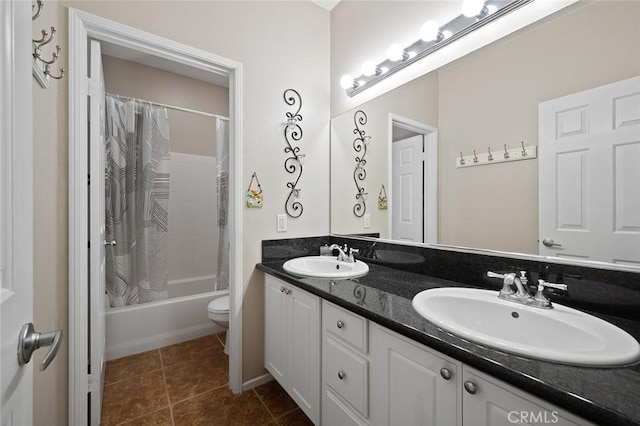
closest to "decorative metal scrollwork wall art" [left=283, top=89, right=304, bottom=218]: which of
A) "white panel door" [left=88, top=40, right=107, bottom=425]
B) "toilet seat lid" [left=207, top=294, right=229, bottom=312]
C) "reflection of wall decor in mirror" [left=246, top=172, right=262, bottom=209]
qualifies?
"reflection of wall decor in mirror" [left=246, top=172, right=262, bottom=209]

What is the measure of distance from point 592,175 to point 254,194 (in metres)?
1.61

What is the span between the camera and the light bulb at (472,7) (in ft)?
3.95

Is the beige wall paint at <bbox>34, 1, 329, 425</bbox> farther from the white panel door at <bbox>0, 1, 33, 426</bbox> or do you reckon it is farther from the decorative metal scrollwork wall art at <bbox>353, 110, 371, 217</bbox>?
the white panel door at <bbox>0, 1, 33, 426</bbox>

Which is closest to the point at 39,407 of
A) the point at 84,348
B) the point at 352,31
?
the point at 84,348

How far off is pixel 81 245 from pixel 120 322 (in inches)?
45.8

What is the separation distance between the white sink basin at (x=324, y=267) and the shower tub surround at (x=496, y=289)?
5 centimetres

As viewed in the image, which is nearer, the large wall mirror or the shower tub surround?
the shower tub surround

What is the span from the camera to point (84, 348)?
4.37 ft

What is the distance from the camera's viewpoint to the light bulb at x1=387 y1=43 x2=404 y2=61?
1553 mm

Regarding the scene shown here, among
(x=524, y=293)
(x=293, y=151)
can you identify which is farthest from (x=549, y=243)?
(x=293, y=151)

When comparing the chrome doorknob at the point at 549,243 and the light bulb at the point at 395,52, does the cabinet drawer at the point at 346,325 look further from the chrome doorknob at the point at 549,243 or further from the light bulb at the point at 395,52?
the light bulb at the point at 395,52

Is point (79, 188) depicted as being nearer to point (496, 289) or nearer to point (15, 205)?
point (15, 205)

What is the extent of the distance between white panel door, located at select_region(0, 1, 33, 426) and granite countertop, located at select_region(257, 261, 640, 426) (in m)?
0.88

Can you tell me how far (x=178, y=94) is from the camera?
2.79 m
